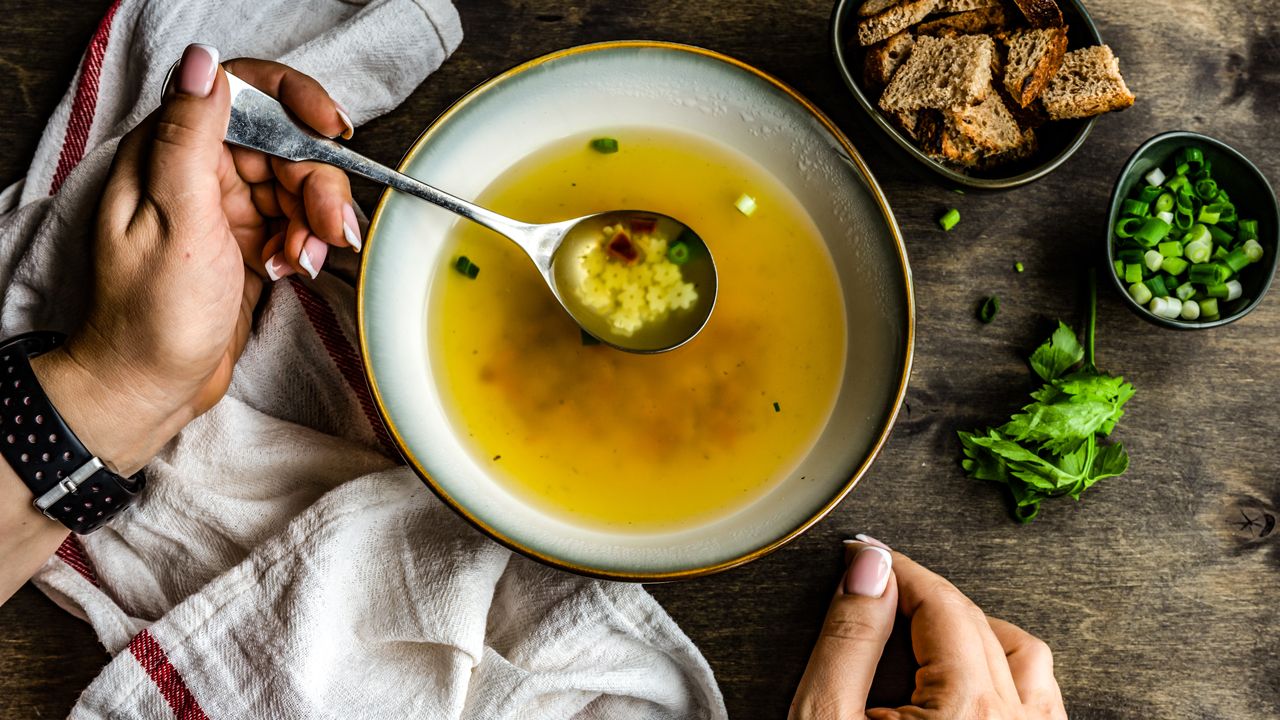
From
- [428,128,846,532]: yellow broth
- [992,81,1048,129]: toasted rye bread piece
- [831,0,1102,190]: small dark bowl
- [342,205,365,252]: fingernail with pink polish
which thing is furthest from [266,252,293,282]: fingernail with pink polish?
[992,81,1048,129]: toasted rye bread piece

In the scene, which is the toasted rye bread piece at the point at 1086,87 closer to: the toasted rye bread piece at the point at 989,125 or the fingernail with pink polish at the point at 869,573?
the toasted rye bread piece at the point at 989,125

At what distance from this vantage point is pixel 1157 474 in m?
1.46

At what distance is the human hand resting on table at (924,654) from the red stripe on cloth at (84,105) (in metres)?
1.45

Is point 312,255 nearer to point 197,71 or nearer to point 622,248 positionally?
point 197,71

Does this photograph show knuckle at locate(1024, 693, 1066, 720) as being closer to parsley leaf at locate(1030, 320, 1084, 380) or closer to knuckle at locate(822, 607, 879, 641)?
knuckle at locate(822, 607, 879, 641)

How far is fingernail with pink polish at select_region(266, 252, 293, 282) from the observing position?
1311mm

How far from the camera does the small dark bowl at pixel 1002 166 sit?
51.7 inches

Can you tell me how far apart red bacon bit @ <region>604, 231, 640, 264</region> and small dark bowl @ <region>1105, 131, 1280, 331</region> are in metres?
0.77

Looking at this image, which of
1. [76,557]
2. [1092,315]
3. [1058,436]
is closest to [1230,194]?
[1092,315]

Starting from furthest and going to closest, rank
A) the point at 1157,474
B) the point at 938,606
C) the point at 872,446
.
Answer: the point at 1157,474
the point at 938,606
the point at 872,446

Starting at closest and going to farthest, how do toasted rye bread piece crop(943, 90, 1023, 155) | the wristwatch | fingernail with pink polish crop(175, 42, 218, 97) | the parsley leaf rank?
fingernail with pink polish crop(175, 42, 218, 97)
the wristwatch
toasted rye bread piece crop(943, 90, 1023, 155)
the parsley leaf

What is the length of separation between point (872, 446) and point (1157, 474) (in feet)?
2.01

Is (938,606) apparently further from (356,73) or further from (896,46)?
(356,73)

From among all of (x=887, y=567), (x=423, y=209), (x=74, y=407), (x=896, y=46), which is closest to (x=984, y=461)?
(x=887, y=567)
